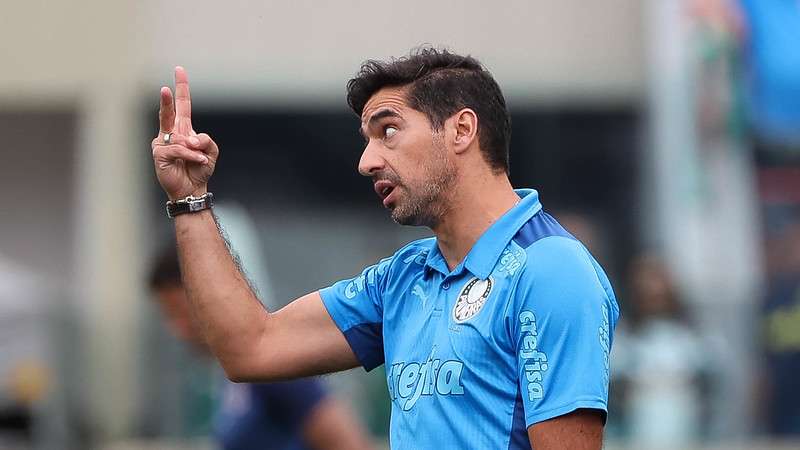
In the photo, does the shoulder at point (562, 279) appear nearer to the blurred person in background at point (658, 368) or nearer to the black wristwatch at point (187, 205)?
the black wristwatch at point (187, 205)

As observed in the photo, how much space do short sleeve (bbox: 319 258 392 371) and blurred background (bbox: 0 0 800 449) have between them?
8411mm

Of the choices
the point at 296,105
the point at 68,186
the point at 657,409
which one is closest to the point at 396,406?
the point at 657,409

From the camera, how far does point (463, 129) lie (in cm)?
383

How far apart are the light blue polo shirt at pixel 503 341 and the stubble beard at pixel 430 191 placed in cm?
13

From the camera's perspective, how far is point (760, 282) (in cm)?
1240

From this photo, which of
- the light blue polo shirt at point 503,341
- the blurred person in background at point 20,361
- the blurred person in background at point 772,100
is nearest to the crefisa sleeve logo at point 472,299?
the light blue polo shirt at point 503,341

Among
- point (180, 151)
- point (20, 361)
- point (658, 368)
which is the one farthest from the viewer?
point (20, 361)

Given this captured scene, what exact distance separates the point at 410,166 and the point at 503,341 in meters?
0.48

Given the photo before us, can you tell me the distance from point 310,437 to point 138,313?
7.71 meters

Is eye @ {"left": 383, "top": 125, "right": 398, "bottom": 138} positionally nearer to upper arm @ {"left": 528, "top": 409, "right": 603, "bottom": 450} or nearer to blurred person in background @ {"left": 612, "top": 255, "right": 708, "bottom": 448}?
upper arm @ {"left": 528, "top": 409, "right": 603, "bottom": 450}

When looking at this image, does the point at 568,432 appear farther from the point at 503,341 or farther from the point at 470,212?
the point at 470,212

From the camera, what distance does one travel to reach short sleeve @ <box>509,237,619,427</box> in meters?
3.48

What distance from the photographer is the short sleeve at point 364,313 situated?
406cm

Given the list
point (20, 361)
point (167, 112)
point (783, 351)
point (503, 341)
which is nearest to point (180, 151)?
point (167, 112)
